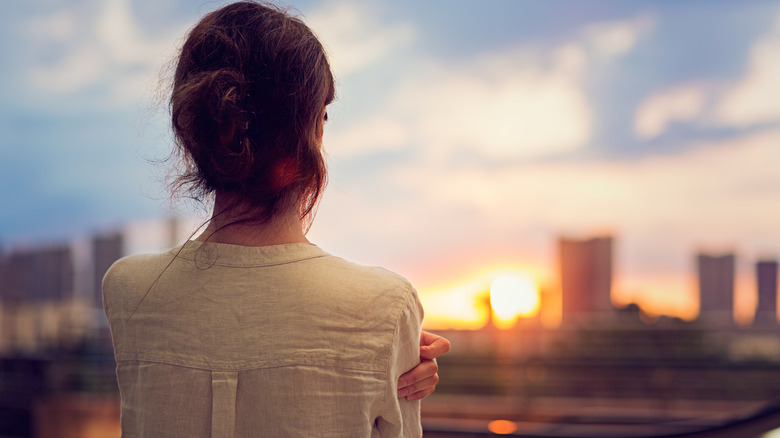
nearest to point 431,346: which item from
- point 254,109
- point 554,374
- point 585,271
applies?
point 254,109

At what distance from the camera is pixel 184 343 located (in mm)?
749

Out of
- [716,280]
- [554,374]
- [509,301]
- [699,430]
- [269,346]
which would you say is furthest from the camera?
[716,280]

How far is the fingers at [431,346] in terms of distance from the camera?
32.2 inches

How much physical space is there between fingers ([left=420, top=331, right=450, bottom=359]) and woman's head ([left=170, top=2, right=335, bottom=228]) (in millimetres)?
235

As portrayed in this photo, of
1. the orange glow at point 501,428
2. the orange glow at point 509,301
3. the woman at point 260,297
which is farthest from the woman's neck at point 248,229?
the orange glow at point 509,301

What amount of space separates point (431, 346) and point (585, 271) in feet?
56.2

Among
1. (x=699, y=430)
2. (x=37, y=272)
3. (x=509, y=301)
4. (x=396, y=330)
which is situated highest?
(x=396, y=330)

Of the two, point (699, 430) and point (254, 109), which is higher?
point (254, 109)

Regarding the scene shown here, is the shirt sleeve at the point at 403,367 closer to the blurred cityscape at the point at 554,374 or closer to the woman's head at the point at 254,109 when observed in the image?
the woman's head at the point at 254,109

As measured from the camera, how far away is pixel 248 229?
2.55 feet

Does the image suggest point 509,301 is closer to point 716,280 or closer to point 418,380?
point 418,380

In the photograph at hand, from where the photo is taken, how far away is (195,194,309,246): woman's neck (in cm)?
77

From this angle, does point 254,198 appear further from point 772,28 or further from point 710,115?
point 710,115

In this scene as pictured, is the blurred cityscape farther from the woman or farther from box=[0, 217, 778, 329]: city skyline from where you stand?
the woman
